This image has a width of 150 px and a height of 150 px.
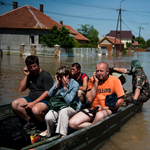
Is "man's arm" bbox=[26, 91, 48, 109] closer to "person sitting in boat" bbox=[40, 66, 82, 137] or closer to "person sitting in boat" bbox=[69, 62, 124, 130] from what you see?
"person sitting in boat" bbox=[40, 66, 82, 137]

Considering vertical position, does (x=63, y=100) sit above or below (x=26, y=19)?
below

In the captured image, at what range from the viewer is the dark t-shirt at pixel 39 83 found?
4008mm

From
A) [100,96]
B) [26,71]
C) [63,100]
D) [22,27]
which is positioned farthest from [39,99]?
[22,27]

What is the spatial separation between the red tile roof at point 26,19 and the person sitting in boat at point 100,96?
31459 mm

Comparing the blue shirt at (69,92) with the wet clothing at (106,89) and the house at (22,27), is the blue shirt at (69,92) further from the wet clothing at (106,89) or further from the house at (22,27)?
the house at (22,27)

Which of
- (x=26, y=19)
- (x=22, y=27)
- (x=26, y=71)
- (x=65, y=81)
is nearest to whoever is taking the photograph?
(x=65, y=81)

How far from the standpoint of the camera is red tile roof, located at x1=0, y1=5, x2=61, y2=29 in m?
34.5

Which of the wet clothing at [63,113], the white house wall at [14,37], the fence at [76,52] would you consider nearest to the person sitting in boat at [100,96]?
the wet clothing at [63,113]

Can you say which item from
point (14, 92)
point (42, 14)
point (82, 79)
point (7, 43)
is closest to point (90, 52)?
point (42, 14)

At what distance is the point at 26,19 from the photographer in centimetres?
3534

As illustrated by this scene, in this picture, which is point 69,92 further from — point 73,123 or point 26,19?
point 26,19

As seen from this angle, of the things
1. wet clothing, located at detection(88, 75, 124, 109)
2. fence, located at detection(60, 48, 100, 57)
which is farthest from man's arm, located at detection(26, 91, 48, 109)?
fence, located at detection(60, 48, 100, 57)

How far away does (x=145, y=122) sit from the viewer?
5305 millimetres

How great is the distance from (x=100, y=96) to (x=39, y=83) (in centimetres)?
134
